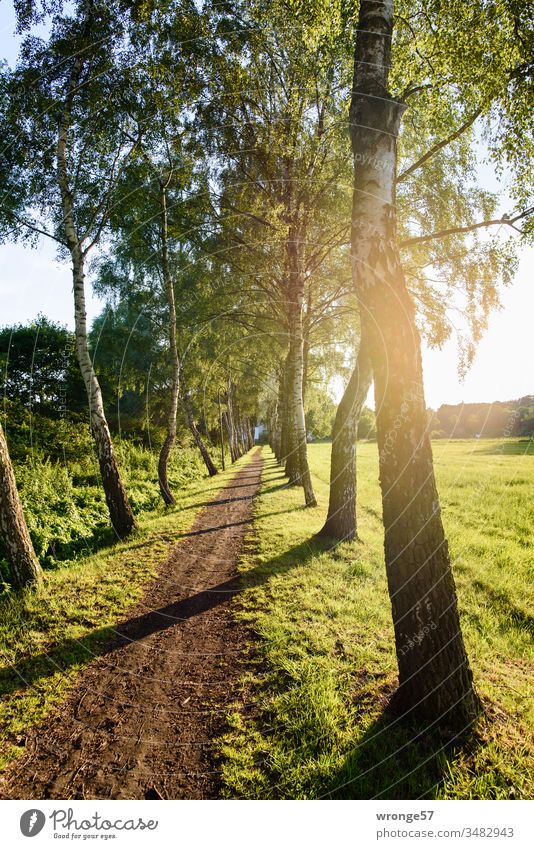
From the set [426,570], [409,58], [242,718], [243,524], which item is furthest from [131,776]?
[409,58]

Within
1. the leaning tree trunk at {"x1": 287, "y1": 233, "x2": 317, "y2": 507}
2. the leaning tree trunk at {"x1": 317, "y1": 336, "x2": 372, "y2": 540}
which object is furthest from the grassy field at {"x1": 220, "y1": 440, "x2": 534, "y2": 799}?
the leaning tree trunk at {"x1": 287, "y1": 233, "x2": 317, "y2": 507}

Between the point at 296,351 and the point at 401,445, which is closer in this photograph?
the point at 401,445

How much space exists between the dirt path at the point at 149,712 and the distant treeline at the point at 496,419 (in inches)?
160

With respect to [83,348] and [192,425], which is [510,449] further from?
[83,348]

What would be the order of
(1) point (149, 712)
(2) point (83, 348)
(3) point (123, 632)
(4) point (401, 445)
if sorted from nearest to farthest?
1. (4) point (401, 445)
2. (1) point (149, 712)
3. (3) point (123, 632)
4. (2) point (83, 348)

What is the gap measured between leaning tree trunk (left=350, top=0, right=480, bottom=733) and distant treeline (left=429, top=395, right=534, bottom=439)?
3.83ft

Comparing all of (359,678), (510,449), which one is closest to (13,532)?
(359,678)

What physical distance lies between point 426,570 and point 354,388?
540 cm

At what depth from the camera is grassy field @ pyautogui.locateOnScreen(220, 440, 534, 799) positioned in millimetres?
2910

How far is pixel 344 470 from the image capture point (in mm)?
9086

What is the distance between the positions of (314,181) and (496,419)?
8885mm

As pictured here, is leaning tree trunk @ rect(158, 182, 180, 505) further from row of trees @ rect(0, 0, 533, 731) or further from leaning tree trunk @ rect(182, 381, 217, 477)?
leaning tree trunk @ rect(182, 381, 217, 477)

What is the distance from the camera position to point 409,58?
5.89 meters

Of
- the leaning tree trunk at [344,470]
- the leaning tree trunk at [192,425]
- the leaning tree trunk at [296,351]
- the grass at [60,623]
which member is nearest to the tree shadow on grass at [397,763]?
the grass at [60,623]
